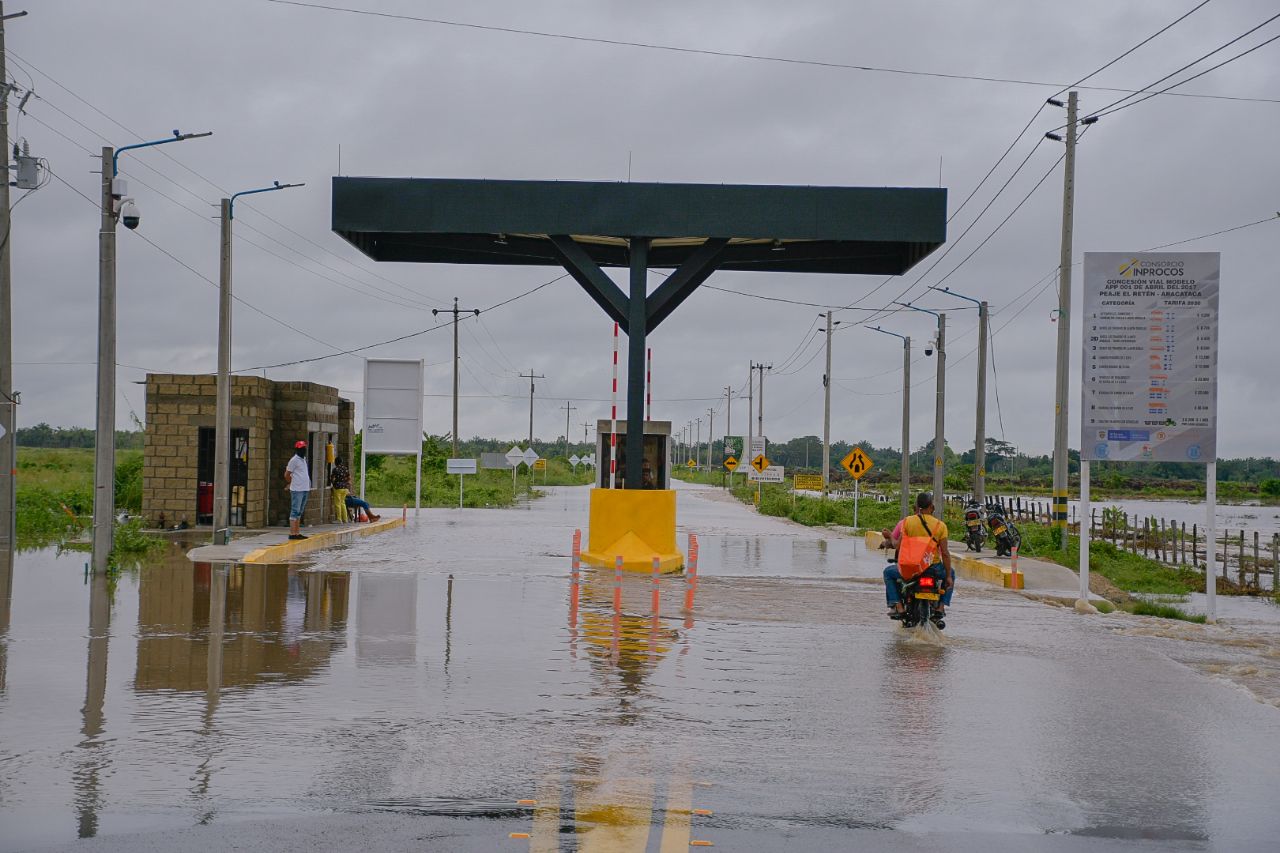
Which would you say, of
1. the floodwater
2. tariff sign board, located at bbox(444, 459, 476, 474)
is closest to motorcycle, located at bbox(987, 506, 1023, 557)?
the floodwater

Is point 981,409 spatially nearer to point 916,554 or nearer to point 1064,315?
point 1064,315

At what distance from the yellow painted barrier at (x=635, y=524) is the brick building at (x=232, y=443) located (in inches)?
396

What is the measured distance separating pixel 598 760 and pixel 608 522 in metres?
15.9

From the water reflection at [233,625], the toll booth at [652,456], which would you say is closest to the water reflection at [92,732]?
the water reflection at [233,625]

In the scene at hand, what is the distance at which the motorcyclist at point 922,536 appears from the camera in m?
15.7

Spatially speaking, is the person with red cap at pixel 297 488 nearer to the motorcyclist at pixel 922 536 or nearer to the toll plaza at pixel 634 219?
the toll plaza at pixel 634 219

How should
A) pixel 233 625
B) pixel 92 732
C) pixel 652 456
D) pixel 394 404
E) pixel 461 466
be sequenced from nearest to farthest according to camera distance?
pixel 92 732
pixel 233 625
pixel 652 456
pixel 394 404
pixel 461 466

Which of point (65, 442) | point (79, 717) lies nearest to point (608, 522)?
point (79, 717)

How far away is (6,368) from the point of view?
26578 millimetres

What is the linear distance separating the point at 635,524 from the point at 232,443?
11317mm

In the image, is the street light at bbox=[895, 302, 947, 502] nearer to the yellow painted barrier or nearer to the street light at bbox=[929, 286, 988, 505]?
the street light at bbox=[929, 286, 988, 505]

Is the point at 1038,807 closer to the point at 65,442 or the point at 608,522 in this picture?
the point at 608,522

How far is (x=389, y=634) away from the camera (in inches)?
570

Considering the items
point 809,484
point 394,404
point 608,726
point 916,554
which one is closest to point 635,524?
point 916,554
